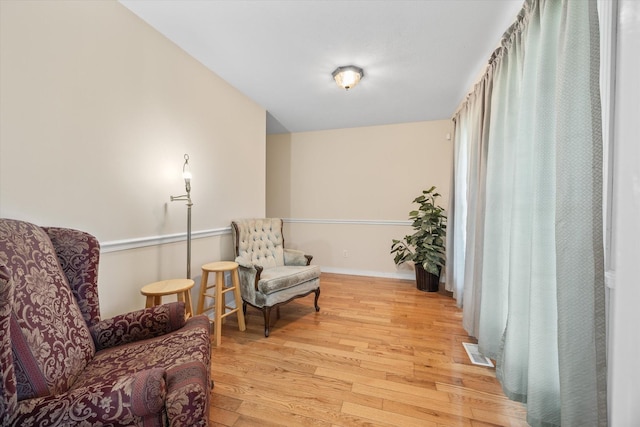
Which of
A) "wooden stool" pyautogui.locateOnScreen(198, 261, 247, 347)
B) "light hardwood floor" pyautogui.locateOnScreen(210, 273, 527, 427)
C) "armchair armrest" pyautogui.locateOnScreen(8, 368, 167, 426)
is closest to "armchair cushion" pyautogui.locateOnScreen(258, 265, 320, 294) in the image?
"wooden stool" pyautogui.locateOnScreen(198, 261, 247, 347)

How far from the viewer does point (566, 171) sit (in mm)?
992

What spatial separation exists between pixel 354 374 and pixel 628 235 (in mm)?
1528

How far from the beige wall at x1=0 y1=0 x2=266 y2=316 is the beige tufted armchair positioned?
324 mm

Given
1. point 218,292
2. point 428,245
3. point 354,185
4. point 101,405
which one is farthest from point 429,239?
point 101,405

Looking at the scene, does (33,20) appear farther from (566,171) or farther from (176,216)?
(566,171)

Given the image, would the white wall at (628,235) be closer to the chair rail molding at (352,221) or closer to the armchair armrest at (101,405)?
the armchair armrest at (101,405)

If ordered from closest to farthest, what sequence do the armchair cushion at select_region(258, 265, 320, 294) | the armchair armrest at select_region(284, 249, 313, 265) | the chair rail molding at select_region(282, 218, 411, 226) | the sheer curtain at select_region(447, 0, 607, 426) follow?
the sheer curtain at select_region(447, 0, 607, 426) → the armchair cushion at select_region(258, 265, 320, 294) → the armchair armrest at select_region(284, 249, 313, 265) → the chair rail molding at select_region(282, 218, 411, 226)

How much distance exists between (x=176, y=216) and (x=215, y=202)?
47 centimetres

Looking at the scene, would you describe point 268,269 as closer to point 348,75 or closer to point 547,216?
point 348,75

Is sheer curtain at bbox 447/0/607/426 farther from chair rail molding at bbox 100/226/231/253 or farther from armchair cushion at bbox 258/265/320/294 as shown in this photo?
chair rail molding at bbox 100/226/231/253

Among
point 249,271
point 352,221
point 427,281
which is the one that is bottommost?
point 427,281

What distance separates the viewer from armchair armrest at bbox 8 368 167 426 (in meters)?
0.68

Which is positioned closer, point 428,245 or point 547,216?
point 547,216

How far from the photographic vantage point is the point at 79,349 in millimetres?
1020
